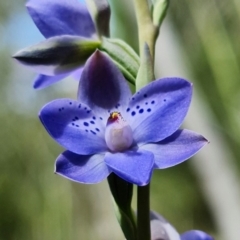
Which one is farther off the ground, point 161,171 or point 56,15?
point 56,15

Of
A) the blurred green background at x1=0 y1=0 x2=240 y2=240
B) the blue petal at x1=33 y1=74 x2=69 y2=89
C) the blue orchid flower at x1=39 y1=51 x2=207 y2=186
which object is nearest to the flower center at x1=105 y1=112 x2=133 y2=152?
the blue orchid flower at x1=39 y1=51 x2=207 y2=186

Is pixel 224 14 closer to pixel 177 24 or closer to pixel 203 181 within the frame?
pixel 177 24

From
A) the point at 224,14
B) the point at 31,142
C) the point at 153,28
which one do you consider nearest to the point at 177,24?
the point at 224,14

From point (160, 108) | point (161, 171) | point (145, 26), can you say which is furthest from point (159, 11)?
point (161, 171)

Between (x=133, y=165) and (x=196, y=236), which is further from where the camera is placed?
(x=196, y=236)

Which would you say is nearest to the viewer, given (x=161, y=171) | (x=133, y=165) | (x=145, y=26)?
(x=133, y=165)

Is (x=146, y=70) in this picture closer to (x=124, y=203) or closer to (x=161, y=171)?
(x=124, y=203)

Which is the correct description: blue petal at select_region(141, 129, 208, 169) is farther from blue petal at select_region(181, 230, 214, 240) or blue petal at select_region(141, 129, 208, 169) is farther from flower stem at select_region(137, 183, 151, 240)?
Answer: blue petal at select_region(181, 230, 214, 240)
